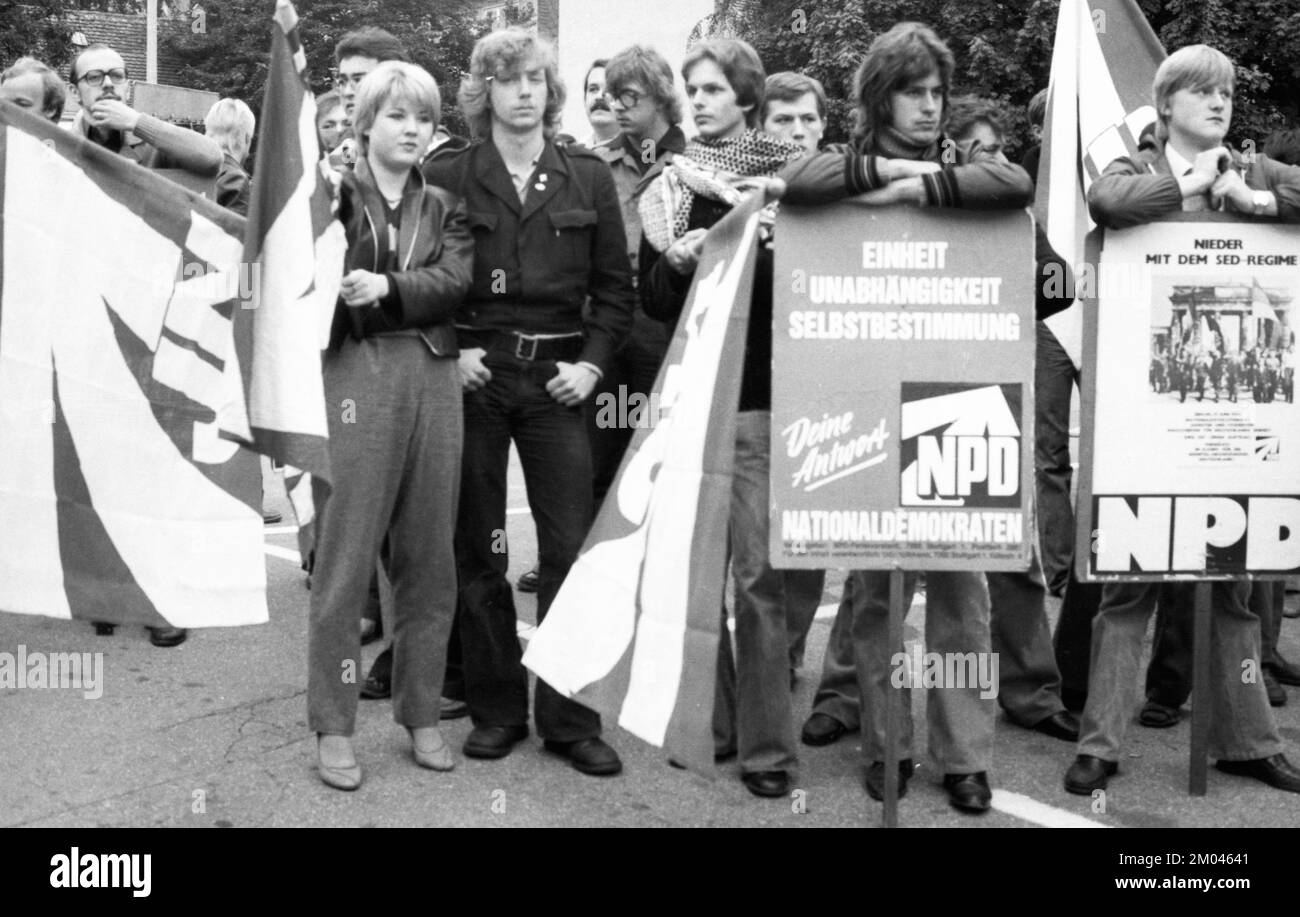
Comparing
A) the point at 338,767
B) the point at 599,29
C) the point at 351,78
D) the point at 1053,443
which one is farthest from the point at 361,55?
the point at 599,29

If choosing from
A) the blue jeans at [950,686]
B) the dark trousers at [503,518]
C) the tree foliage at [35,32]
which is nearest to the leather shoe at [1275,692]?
the blue jeans at [950,686]

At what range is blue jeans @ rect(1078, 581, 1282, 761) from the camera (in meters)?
4.75

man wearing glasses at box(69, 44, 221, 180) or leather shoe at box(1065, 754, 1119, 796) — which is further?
man wearing glasses at box(69, 44, 221, 180)

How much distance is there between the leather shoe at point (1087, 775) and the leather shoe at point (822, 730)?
2.58 feet

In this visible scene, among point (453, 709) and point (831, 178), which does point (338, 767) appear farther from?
point (831, 178)

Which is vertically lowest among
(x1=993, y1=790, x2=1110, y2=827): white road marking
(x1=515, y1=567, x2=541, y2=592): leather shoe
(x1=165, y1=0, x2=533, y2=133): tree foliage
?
(x1=993, y1=790, x2=1110, y2=827): white road marking

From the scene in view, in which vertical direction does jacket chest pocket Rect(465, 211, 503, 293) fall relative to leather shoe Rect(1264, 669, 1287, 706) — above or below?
above

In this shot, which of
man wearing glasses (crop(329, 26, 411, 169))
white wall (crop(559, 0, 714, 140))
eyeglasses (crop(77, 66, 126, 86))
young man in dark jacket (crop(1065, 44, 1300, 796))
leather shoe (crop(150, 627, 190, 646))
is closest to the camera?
young man in dark jacket (crop(1065, 44, 1300, 796))

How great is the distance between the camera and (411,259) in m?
4.68

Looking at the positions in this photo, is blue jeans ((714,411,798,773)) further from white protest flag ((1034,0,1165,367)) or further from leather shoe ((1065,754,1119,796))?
white protest flag ((1034,0,1165,367))

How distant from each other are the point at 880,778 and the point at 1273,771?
1.20 m

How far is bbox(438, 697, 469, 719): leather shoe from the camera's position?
537 cm

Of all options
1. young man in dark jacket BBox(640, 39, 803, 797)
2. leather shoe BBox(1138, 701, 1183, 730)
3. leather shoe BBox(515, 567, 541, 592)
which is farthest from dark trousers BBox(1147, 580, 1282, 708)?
leather shoe BBox(515, 567, 541, 592)

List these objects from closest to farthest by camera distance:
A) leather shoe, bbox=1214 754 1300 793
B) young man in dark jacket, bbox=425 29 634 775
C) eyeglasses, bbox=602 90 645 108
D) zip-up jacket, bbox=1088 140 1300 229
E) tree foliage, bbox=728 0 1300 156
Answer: zip-up jacket, bbox=1088 140 1300 229 → leather shoe, bbox=1214 754 1300 793 → young man in dark jacket, bbox=425 29 634 775 → eyeglasses, bbox=602 90 645 108 → tree foliage, bbox=728 0 1300 156
